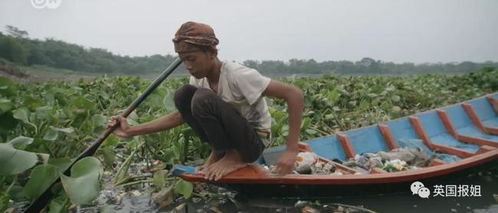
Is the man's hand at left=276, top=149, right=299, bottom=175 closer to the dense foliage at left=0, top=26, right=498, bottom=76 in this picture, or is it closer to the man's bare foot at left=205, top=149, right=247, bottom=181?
the man's bare foot at left=205, top=149, right=247, bottom=181

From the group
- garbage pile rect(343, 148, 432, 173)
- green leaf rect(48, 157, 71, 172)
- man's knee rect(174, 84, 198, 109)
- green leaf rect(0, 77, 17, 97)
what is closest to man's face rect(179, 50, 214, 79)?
man's knee rect(174, 84, 198, 109)

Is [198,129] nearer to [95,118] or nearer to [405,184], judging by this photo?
[95,118]

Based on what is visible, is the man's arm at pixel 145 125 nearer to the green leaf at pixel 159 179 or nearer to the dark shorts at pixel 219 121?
the dark shorts at pixel 219 121

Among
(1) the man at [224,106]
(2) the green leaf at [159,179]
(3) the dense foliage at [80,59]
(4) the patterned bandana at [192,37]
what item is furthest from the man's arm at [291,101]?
(3) the dense foliage at [80,59]

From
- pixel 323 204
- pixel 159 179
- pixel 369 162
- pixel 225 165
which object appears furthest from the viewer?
pixel 369 162

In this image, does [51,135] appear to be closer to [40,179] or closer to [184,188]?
[40,179]

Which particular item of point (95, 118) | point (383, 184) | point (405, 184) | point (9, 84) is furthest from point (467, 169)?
point (9, 84)

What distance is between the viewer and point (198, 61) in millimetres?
1718

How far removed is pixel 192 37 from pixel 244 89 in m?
0.30

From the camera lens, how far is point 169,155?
8.29ft

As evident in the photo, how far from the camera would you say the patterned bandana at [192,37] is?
1668 millimetres

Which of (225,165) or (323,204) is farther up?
(225,165)

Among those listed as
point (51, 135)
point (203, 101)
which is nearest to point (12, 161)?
point (51, 135)

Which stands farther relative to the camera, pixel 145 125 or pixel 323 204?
pixel 323 204
